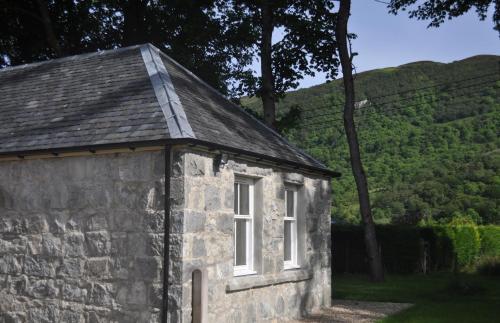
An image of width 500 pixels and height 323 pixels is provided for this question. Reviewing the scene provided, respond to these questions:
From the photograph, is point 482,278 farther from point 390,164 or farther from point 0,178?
point 390,164

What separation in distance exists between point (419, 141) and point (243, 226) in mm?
38498

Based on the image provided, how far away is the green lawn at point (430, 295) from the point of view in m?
10.9

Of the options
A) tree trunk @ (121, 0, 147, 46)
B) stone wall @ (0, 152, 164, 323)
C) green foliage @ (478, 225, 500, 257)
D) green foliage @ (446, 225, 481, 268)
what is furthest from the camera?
green foliage @ (478, 225, 500, 257)

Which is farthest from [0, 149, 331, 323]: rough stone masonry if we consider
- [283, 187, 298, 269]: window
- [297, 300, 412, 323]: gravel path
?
[297, 300, 412, 323]: gravel path

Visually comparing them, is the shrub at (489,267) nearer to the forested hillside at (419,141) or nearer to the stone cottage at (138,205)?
the forested hillside at (419,141)

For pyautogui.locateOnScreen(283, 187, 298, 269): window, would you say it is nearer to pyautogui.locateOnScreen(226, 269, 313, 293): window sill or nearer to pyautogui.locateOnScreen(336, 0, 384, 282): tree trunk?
pyautogui.locateOnScreen(226, 269, 313, 293): window sill

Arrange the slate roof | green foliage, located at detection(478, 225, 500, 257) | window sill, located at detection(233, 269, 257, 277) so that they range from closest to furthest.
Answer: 1. the slate roof
2. window sill, located at detection(233, 269, 257, 277)
3. green foliage, located at detection(478, 225, 500, 257)

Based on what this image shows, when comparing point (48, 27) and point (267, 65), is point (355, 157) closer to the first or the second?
point (267, 65)

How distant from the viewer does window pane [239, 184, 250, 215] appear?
9.46 meters

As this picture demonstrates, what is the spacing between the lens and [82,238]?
833 cm

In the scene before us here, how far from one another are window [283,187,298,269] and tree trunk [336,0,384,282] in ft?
22.7

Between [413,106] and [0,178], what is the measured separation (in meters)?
43.6

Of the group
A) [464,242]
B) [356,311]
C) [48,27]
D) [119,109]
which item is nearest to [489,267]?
[464,242]

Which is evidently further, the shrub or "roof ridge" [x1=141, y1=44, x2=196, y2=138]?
the shrub
